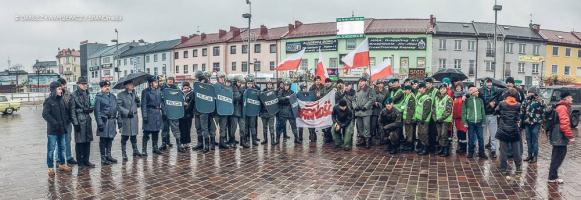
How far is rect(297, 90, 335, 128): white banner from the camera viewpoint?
34.2 ft

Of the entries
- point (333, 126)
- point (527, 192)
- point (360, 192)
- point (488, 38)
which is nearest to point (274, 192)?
point (360, 192)

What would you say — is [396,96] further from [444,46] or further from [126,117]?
[444,46]

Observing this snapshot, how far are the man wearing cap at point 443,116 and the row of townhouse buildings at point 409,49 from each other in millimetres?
29724

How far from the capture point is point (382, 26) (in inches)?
1897

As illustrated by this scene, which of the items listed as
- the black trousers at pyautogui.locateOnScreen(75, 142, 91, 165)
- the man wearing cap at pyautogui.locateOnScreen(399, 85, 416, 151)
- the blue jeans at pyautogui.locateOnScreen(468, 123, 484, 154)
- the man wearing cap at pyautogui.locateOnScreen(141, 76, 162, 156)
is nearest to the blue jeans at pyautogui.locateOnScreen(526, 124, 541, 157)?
the blue jeans at pyautogui.locateOnScreen(468, 123, 484, 154)

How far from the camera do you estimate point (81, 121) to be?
770cm

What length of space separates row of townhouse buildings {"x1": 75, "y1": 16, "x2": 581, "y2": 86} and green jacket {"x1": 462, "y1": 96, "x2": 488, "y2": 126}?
29.9 metres

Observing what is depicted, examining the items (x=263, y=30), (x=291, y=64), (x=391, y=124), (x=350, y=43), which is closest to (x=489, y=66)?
(x=350, y=43)

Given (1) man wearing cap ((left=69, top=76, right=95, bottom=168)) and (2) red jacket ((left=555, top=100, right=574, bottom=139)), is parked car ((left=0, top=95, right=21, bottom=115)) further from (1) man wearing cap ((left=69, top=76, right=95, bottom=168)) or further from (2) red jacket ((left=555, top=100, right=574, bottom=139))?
(2) red jacket ((left=555, top=100, right=574, bottom=139))

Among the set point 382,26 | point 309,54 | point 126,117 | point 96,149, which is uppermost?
point 382,26

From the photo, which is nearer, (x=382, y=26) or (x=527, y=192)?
(x=527, y=192)

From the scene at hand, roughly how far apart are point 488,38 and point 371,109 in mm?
42722

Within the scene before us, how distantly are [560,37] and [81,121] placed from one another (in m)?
62.3

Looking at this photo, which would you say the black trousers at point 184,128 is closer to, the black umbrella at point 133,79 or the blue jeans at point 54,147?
the black umbrella at point 133,79
